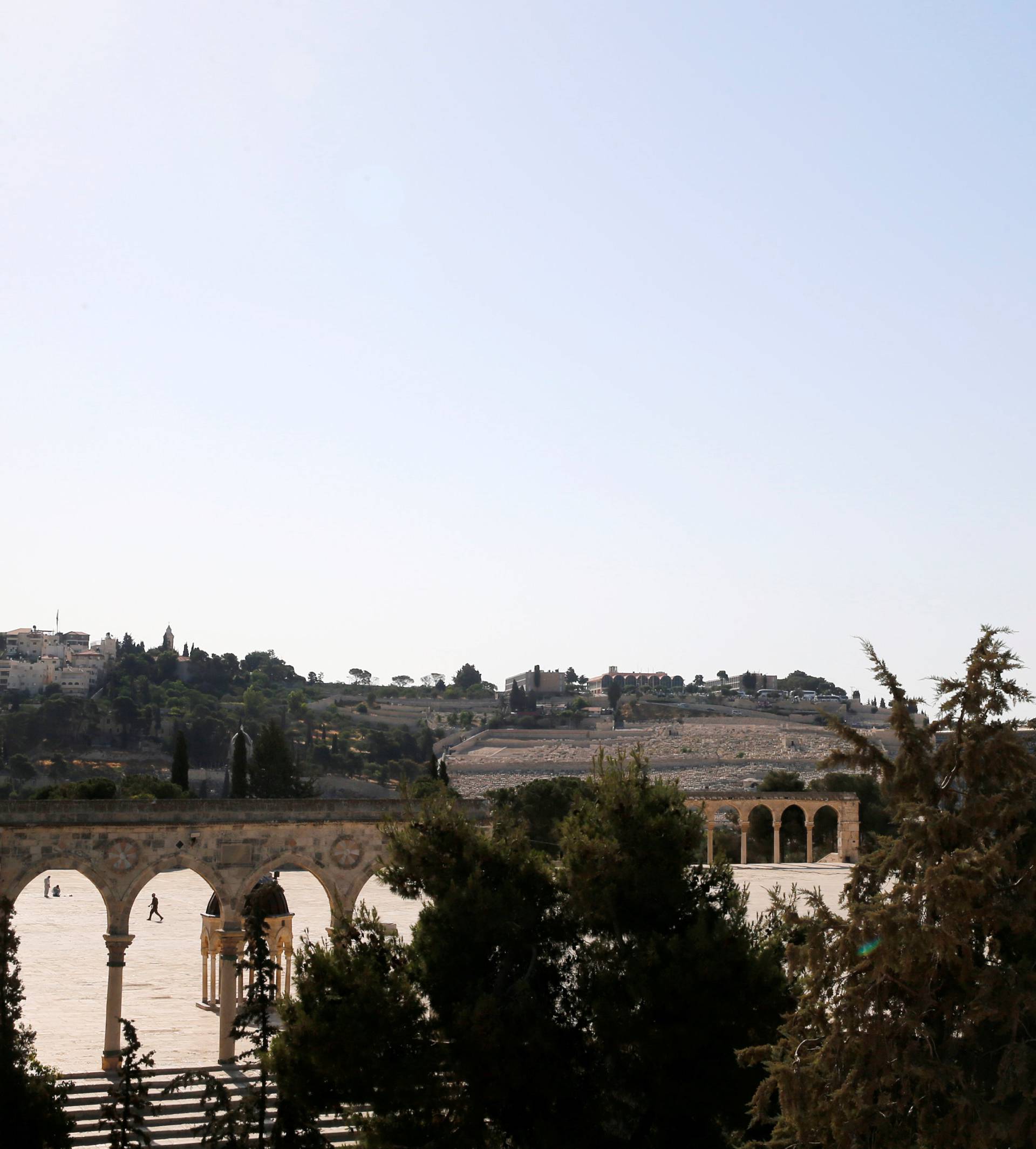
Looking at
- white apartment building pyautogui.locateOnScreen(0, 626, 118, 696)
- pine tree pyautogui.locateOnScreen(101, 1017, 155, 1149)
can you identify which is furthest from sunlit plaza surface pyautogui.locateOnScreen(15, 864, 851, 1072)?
white apartment building pyautogui.locateOnScreen(0, 626, 118, 696)

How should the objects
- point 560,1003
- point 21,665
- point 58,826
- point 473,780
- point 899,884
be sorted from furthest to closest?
point 21,665
point 473,780
point 58,826
point 560,1003
point 899,884

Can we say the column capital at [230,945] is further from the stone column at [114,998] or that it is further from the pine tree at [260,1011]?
the pine tree at [260,1011]

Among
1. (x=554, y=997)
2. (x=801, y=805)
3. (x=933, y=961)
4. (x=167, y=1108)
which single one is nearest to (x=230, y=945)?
(x=167, y=1108)

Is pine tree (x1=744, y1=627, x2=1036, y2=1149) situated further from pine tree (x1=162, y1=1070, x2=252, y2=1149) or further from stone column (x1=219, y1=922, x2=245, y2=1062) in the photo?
stone column (x1=219, y1=922, x2=245, y2=1062)

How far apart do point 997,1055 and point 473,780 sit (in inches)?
3829

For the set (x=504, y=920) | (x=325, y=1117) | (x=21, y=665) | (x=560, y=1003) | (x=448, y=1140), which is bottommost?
(x=325, y=1117)

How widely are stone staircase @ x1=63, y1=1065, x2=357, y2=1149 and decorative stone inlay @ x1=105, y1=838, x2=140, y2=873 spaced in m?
2.63

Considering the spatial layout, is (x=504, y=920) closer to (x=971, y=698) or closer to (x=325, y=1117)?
(x=971, y=698)

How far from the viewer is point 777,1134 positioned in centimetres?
1041

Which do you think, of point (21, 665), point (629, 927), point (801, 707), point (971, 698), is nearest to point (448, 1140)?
point (629, 927)

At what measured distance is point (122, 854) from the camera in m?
18.2

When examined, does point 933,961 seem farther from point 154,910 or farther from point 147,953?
point 154,910

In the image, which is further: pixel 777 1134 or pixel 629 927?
pixel 629 927

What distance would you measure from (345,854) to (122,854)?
124 inches
